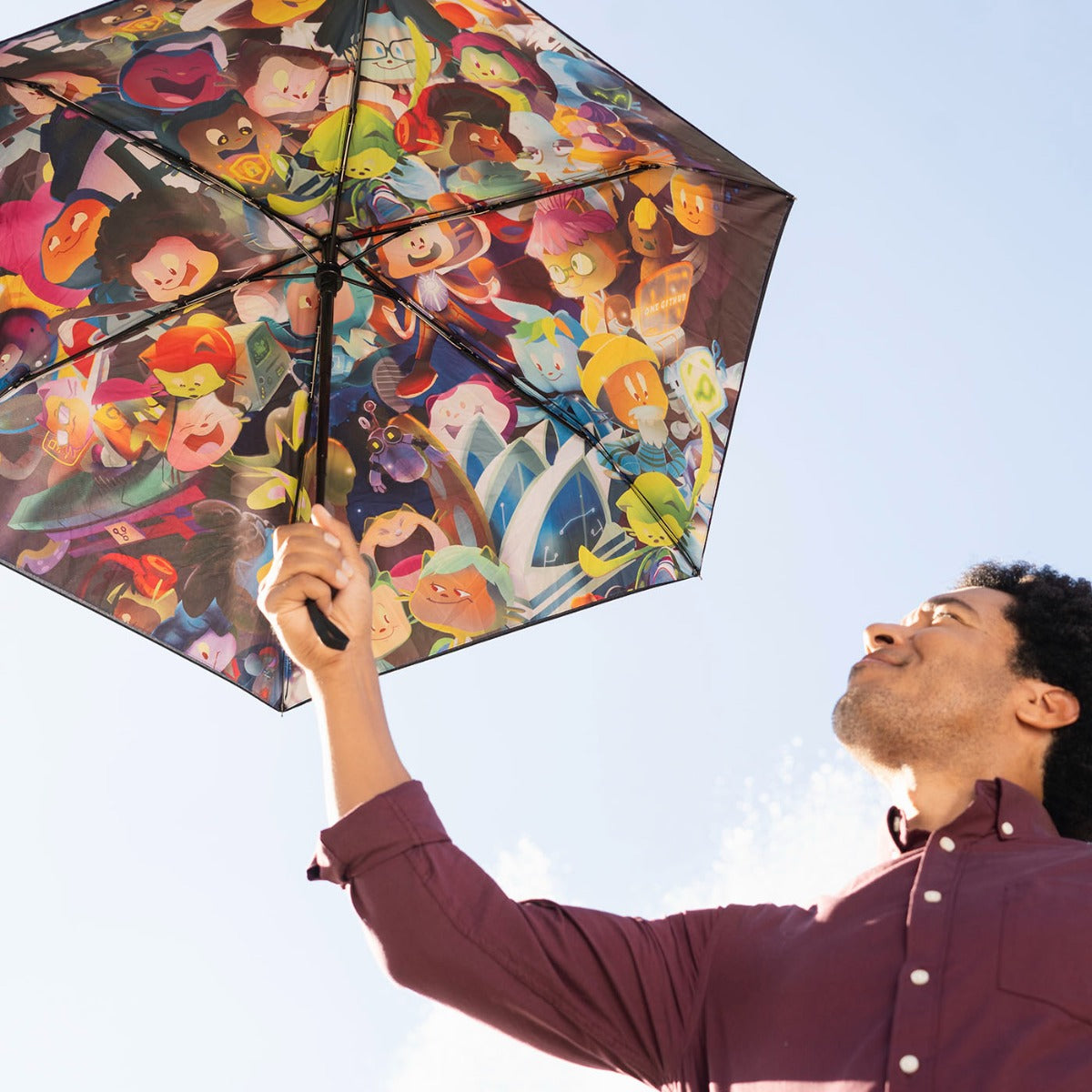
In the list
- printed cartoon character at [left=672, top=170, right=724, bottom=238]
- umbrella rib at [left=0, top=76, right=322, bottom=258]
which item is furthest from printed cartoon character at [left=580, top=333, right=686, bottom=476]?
umbrella rib at [left=0, top=76, right=322, bottom=258]

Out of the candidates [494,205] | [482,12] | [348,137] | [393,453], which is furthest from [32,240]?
[482,12]

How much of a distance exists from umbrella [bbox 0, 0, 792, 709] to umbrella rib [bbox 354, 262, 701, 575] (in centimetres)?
1

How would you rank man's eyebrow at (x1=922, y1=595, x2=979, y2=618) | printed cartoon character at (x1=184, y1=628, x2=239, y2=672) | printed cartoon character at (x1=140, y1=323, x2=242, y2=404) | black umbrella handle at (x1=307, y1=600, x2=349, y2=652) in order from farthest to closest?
1. printed cartoon character at (x1=184, y1=628, x2=239, y2=672)
2. printed cartoon character at (x1=140, y1=323, x2=242, y2=404)
3. man's eyebrow at (x1=922, y1=595, x2=979, y2=618)
4. black umbrella handle at (x1=307, y1=600, x2=349, y2=652)

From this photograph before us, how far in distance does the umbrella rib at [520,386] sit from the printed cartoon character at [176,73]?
0.84m

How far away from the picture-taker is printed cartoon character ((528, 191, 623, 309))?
198 inches

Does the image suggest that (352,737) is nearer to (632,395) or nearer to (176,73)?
(176,73)

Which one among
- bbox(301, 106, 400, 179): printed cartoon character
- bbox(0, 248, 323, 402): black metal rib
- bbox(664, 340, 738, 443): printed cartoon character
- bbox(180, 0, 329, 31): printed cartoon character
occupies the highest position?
bbox(180, 0, 329, 31): printed cartoon character

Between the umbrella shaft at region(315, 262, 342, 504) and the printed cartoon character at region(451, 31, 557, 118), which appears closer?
the umbrella shaft at region(315, 262, 342, 504)

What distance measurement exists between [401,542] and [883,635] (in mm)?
2501

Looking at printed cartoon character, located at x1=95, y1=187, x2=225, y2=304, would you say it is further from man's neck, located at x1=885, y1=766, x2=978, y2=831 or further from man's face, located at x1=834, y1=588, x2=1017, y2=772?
man's neck, located at x1=885, y1=766, x2=978, y2=831

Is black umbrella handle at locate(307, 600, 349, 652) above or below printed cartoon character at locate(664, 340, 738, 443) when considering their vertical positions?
below

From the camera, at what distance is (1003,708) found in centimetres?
311

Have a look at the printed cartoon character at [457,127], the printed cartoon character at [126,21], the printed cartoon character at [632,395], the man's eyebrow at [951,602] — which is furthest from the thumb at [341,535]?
the printed cartoon character at [632,395]

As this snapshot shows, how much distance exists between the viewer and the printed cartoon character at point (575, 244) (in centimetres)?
502
